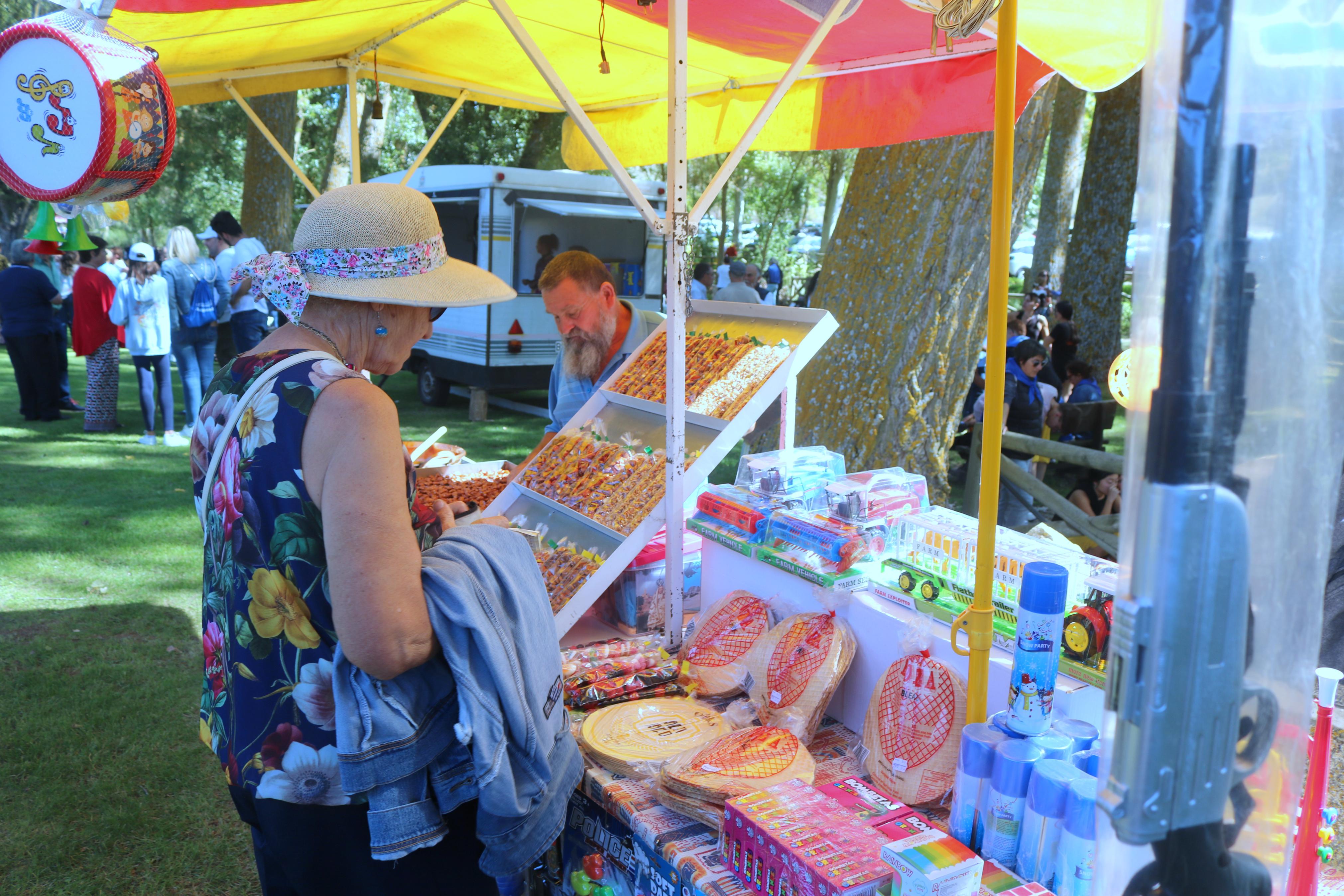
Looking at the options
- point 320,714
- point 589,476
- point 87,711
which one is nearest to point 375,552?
point 320,714

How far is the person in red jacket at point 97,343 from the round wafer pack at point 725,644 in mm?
8120

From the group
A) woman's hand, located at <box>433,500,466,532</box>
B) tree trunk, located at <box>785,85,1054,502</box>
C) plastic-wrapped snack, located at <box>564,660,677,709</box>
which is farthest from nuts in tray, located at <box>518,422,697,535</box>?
tree trunk, located at <box>785,85,1054,502</box>

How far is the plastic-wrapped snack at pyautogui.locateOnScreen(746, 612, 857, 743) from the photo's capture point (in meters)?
2.12

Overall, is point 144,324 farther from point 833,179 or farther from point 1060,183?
point 833,179

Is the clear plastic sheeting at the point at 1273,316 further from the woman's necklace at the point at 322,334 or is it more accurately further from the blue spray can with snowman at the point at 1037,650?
the woman's necklace at the point at 322,334

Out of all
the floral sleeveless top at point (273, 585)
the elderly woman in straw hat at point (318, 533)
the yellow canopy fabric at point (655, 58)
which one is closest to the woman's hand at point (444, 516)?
the elderly woman in straw hat at point (318, 533)

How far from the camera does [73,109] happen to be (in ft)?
5.82

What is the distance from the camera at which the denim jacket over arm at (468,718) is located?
149cm

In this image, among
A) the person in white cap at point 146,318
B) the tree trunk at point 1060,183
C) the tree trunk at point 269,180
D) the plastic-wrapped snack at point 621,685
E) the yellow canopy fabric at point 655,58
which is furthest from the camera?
the tree trunk at point 1060,183

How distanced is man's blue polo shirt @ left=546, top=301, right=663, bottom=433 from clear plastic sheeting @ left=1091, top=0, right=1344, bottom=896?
2738 millimetres

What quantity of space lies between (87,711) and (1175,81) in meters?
4.40

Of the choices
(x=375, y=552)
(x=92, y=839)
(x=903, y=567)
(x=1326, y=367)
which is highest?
(x=1326, y=367)

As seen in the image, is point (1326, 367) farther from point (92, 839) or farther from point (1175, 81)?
point (92, 839)

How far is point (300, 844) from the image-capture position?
158cm
